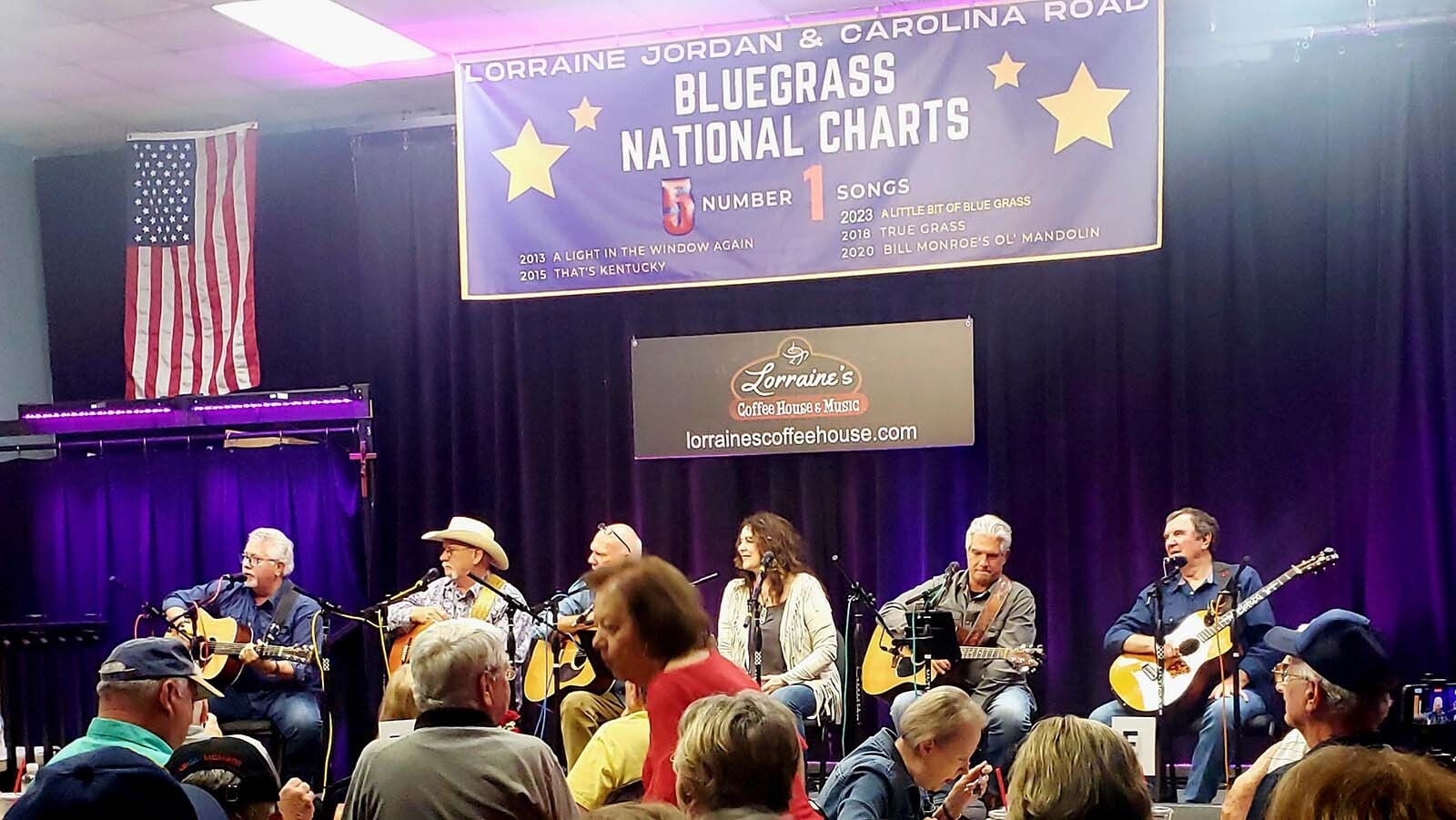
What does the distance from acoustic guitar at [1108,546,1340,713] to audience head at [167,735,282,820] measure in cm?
440

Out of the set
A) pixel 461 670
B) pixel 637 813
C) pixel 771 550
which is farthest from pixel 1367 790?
pixel 771 550

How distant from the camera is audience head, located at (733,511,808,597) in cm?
684

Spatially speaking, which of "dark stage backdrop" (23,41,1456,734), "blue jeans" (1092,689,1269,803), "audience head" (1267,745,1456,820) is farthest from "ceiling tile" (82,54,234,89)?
"audience head" (1267,745,1456,820)

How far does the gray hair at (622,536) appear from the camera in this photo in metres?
7.38

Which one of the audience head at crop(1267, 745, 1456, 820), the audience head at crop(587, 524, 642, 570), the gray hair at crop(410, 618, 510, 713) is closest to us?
the audience head at crop(1267, 745, 1456, 820)

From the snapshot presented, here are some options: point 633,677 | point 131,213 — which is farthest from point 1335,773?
point 131,213

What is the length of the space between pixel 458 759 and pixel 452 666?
0.62ft

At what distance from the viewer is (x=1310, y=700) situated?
3.23m

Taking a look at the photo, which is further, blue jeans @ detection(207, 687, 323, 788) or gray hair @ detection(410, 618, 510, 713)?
blue jeans @ detection(207, 687, 323, 788)

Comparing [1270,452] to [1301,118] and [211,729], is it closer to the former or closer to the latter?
[1301,118]

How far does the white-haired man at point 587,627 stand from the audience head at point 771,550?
638 millimetres

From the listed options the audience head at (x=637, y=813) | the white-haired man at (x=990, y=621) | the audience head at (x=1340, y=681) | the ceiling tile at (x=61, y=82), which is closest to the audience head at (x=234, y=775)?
the audience head at (x=637, y=813)

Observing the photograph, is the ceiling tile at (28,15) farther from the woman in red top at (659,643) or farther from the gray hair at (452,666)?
the woman in red top at (659,643)

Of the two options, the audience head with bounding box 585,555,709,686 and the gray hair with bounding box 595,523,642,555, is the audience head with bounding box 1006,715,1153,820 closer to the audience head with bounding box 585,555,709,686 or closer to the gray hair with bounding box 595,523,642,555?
the audience head with bounding box 585,555,709,686
